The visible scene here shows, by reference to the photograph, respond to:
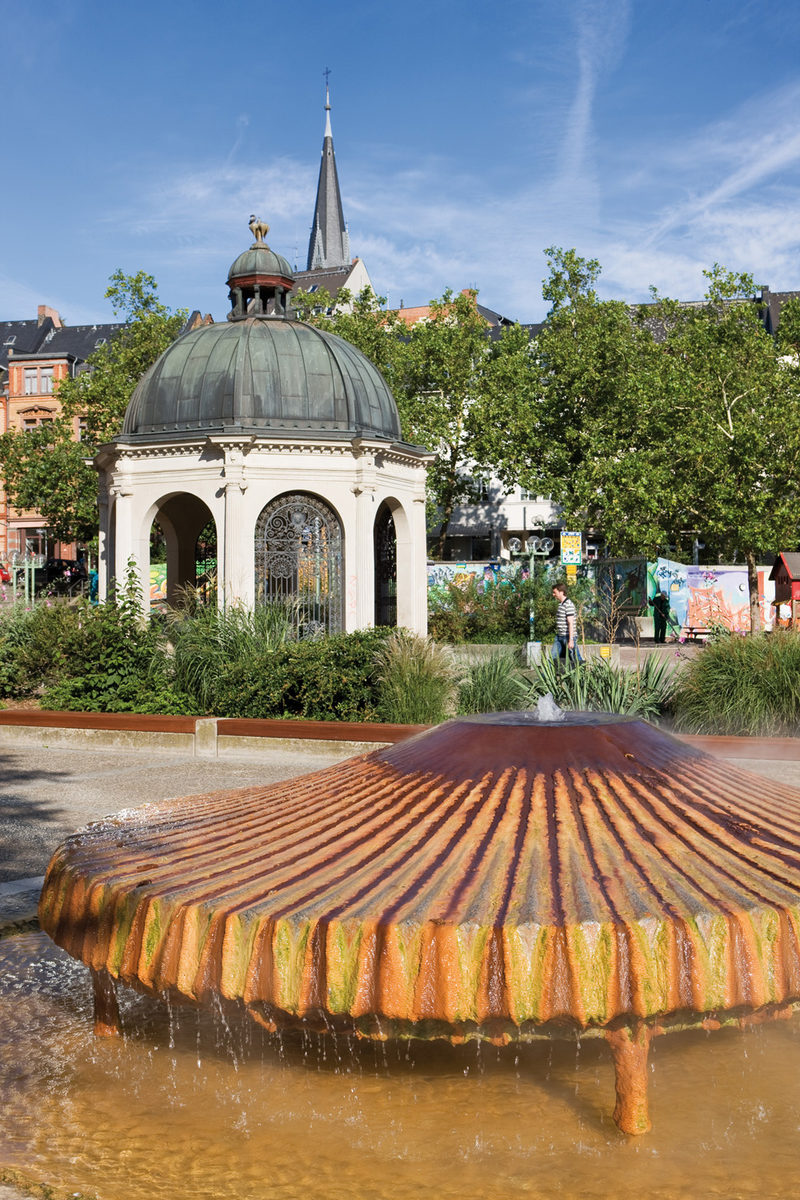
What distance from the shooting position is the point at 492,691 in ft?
38.9

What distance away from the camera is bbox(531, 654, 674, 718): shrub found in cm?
1065

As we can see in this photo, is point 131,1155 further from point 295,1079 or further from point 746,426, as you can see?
point 746,426

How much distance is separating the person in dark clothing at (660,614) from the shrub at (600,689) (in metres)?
18.8

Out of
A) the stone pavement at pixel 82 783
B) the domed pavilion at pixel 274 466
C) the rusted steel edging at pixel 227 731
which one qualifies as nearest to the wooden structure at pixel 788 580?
the domed pavilion at pixel 274 466

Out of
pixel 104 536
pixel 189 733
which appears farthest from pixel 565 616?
pixel 104 536

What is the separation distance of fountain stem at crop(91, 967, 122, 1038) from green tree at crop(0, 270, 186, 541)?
37268 mm

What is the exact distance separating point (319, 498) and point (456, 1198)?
55.8ft

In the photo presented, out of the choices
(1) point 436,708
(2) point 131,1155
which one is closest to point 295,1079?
(2) point 131,1155

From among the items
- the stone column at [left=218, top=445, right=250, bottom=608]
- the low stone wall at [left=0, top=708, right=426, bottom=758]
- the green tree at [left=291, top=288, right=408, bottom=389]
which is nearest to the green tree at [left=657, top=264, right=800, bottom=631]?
the green tree at [left=291, top=288, right=408, bottom=389]

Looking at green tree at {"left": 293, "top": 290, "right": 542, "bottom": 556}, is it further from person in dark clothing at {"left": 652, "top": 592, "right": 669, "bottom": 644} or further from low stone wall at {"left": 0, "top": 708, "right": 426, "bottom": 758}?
low stone wall at {"left": 0, "top": 708, "right": 426, "bottom": 758}

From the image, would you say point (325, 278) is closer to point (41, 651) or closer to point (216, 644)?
point (41, 651)

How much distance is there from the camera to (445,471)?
45750 mm

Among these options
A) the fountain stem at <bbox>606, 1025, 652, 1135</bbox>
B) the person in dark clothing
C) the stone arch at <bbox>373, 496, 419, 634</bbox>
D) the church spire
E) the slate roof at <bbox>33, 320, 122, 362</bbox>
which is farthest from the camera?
the church spire

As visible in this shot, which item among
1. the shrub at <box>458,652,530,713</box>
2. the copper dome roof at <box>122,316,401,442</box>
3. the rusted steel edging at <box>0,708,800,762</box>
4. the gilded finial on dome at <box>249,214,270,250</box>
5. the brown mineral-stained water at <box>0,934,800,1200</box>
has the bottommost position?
the brown mineral-stained water at <box>0,934,800,1200</box>
